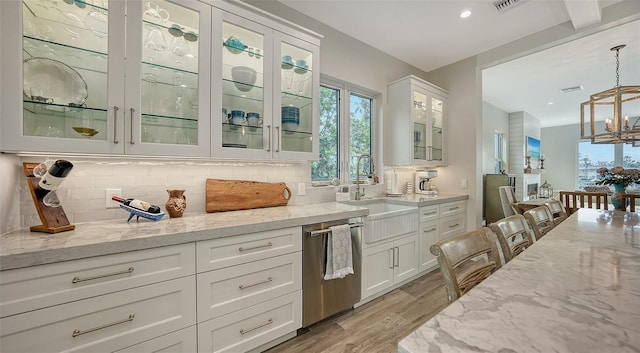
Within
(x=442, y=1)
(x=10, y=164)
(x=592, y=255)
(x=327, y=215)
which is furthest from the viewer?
(x=442, y=1)

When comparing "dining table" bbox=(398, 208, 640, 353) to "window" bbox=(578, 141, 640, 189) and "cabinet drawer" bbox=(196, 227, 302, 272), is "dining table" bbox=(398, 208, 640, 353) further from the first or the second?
"window" bbox=(578, 141, 640, 189)

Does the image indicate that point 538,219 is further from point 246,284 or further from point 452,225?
point 246,284

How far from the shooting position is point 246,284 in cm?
155

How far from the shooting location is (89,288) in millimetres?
1122

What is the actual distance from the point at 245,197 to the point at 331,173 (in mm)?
1150

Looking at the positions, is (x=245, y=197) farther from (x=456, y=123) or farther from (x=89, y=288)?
(x=456, y=123)

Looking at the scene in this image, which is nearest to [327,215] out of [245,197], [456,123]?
[245,197]

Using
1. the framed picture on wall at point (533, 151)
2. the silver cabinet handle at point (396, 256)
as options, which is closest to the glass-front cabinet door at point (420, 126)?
the silver cabinet handle at point (396, 256)

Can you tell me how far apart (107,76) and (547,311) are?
2.07 meters

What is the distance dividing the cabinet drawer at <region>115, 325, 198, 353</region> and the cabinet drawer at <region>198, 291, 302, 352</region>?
40 millimetres

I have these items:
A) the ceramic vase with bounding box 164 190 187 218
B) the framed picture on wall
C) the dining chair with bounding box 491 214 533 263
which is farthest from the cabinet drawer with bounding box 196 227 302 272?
the framed picture on wall

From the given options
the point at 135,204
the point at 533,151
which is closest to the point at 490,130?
the point at 533,151

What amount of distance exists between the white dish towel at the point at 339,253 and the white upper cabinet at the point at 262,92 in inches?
27.8

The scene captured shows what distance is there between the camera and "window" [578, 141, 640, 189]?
293 inches
